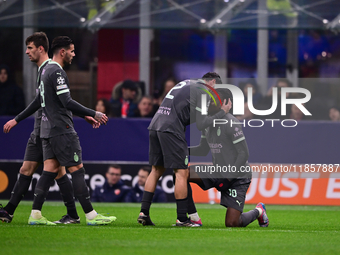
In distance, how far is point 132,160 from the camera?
39.4 ft

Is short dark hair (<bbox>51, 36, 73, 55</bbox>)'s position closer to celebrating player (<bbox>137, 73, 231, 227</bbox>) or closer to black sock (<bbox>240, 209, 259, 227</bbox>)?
celebrating player (<bbox>137, 73, 231, 227</bbox>)

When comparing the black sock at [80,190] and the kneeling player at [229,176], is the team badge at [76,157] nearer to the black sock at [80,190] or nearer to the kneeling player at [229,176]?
the black sock at [80,190]

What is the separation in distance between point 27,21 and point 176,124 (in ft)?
23.0

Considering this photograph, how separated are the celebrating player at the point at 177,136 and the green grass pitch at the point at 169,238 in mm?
279

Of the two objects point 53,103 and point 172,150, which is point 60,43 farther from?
point 172,150

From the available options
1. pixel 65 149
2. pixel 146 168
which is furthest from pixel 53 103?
pixel 146 168

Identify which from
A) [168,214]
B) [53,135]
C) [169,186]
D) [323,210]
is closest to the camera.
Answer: [53,135]

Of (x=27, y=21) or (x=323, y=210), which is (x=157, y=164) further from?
(x=27, y=21)

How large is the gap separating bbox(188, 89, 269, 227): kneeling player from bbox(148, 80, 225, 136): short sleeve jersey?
0.35 metres

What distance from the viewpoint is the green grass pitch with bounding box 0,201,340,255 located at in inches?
200

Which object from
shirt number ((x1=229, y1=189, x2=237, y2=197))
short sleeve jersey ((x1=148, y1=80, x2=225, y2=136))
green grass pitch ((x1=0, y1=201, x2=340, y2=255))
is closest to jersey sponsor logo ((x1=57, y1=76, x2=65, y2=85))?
short sleeve jersey ((x1=148, y1=80, x2=225, y2=136))

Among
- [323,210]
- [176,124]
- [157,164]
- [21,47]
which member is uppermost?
[21,47]

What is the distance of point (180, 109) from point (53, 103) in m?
1.46

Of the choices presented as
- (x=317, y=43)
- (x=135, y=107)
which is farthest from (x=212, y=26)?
(x=317, y=43)
